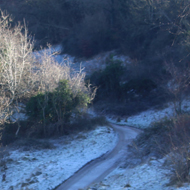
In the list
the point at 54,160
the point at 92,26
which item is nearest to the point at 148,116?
the point at 54,160

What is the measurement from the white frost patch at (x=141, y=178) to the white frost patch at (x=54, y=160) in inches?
79.4

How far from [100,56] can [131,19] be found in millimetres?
7814

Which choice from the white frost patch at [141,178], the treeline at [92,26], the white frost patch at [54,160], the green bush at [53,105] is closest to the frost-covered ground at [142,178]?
the white frost patch at [141,178]

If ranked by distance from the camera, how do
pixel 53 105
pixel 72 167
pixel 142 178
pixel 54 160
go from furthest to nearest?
pixel 53 105
pixel 54 160
pixel 72 167
pixel 142 178

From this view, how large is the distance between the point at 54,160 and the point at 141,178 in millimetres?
5119

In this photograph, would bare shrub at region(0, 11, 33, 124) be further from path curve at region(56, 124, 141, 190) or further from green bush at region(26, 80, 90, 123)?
path curve at region(56, 124, 141, 190)

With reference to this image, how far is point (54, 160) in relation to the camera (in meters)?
11.8

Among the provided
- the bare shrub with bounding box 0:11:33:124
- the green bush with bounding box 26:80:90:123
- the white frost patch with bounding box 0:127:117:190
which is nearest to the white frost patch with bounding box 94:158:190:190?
the white frost patch with bounding box 0:127:117:190

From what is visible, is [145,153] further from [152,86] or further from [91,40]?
[91,40]

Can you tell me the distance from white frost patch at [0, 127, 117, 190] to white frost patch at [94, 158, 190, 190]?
2016mm

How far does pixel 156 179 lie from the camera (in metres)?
7.50

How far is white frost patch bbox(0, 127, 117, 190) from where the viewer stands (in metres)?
9.61

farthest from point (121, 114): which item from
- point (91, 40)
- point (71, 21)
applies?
point (71, 21)

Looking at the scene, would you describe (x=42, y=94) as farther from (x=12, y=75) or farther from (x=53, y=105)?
(x=12, y=75)
